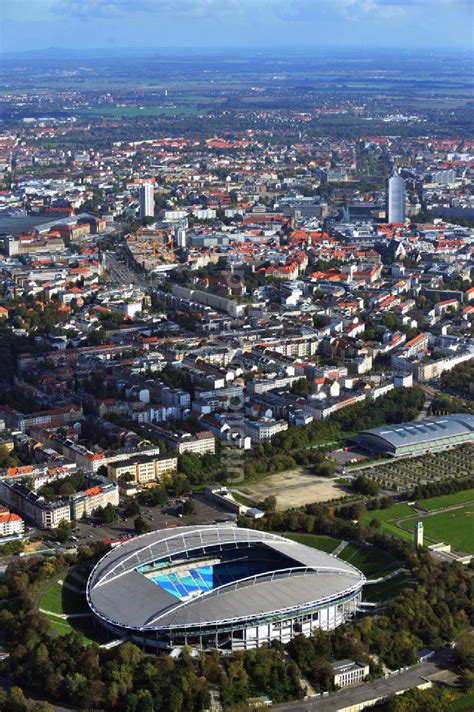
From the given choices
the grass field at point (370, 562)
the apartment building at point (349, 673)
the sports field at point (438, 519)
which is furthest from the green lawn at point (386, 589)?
the apartment building at point (349, 673)

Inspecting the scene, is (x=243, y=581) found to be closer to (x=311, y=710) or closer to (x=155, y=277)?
(x=311, y=710)

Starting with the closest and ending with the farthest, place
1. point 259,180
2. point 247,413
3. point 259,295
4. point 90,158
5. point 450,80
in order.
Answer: point 247,413
point 259,295
point 259,180
point 90,158
point 450,80

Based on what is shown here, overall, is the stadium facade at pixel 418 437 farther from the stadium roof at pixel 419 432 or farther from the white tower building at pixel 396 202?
the white tower building at pixel 396 202

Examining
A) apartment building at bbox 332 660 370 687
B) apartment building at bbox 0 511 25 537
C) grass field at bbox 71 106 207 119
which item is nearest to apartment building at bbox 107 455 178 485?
apartment building at bbox 0 511 25 537

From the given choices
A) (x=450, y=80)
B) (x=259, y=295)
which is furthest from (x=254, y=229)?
(x=450, y=80)

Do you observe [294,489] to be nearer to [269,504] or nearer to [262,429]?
[269,504]

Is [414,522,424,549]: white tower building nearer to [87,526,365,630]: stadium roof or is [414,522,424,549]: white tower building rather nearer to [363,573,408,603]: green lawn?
[363,573,408,603]: green lawn
